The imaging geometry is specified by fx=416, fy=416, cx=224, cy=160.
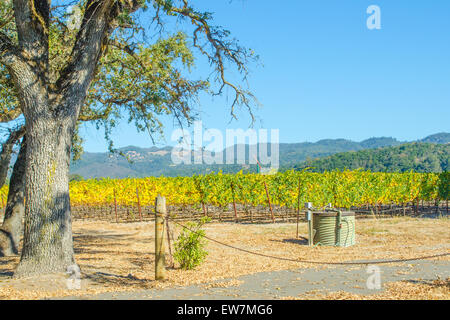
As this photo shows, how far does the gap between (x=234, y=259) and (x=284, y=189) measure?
10.6 m

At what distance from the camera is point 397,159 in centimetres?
11188

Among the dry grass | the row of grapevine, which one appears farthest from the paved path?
the row of grapevine

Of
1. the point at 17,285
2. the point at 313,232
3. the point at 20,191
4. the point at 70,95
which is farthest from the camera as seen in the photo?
the point at 313,232

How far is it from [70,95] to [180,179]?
50.5 ft

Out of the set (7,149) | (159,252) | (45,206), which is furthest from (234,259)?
(7,149)

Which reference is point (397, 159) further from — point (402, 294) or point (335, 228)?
point (402, 294)

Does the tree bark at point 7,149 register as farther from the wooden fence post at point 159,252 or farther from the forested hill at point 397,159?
the forested hill at point 397,159

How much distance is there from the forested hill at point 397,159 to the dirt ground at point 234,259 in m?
90.0

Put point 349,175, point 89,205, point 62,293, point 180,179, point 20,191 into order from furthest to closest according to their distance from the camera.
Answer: point 89,205 < point 180,179 < point 349,175 < point 20,191 < point 62,293

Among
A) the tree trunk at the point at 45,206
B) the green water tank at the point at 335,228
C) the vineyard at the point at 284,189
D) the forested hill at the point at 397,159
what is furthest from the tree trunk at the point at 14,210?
the forested hill at the point at 397,159

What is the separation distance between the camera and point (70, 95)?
25.5ft
